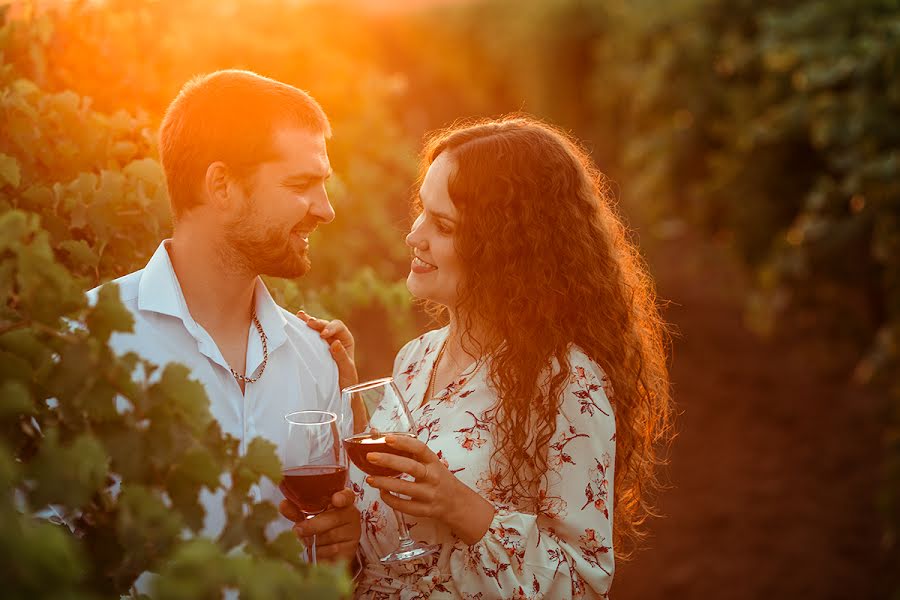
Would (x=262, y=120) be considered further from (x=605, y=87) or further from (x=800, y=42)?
(x=605, y=87)

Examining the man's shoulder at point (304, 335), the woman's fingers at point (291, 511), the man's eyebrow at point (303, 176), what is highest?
the man's eyebrow at point (303, 176)

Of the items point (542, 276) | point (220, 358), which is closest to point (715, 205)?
point (542, 276)

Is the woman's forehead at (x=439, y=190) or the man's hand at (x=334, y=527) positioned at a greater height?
the woman's forehead at (x=439, y=190)

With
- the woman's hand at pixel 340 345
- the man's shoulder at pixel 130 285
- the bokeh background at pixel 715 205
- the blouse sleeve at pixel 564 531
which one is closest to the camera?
the blouse sleeve at pixel 564 531

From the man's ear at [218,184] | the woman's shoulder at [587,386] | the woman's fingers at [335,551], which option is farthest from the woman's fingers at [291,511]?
the man's ear at [218,184]

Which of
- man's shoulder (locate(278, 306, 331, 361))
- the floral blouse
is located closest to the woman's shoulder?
the floral blouse

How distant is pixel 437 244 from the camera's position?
2752 millimetres

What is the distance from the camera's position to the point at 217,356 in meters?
2.47

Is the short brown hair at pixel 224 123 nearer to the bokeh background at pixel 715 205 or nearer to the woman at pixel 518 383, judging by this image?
the bokeh background at pixel 715 205

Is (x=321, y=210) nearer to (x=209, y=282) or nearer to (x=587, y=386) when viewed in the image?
(x=209, y=282)

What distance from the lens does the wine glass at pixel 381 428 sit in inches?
84.7

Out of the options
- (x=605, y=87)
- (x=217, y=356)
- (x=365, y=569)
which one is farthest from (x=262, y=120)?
(x=605, y=87)

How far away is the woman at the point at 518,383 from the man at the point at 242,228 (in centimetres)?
28

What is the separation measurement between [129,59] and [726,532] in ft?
17.6
